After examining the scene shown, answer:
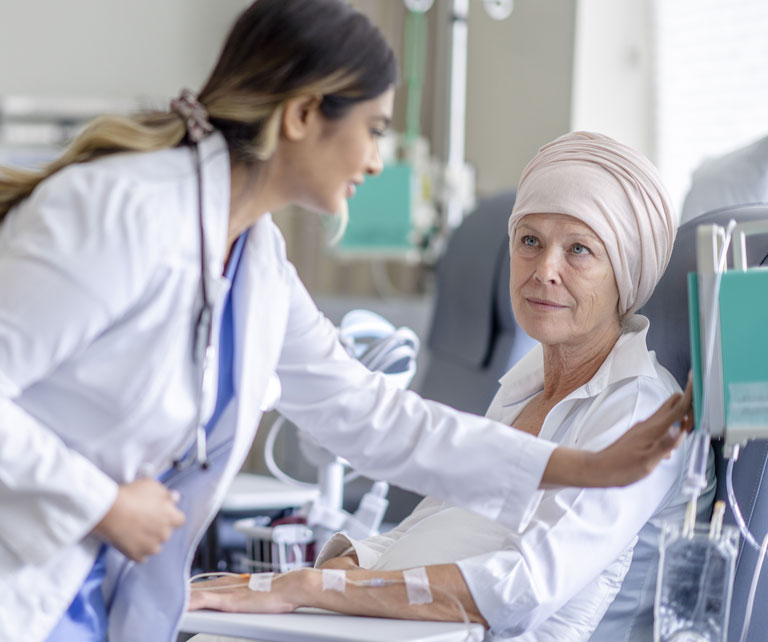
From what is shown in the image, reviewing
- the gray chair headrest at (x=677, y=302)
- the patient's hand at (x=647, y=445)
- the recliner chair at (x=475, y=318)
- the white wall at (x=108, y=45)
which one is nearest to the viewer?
the patient's hand at (x=647, y=445)

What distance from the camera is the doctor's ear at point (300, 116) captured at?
105 centimetres

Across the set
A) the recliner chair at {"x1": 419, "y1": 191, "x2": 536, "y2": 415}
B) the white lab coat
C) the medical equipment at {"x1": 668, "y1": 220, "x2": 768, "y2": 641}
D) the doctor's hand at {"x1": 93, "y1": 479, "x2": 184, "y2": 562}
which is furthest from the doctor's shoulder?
the recliner chair at {"x1": 419, "y1": 191, "x2": 536, "y2": 415}

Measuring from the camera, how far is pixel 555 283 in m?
1.50

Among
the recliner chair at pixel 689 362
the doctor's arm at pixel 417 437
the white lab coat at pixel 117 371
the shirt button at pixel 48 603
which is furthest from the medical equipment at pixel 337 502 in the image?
the shirt button at pixel 48 603

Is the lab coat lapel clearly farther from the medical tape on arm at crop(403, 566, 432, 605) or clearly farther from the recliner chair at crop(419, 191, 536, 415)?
the recliner chair at crop(419, 191, 536, 415)

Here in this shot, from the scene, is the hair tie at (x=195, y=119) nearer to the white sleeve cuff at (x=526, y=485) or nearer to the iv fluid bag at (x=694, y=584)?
the white sleeve cuff at (x=526, y=485)

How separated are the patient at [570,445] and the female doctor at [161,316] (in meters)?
0.14

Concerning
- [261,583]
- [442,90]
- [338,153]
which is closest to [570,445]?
[261,583]

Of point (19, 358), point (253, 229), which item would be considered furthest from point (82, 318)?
point (253, 229)

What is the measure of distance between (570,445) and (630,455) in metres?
0.25

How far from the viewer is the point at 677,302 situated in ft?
5.24

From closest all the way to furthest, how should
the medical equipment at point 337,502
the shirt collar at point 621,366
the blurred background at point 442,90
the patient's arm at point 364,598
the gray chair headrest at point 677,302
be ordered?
the patient's arm at point 364,598 < the shirt collar at point 621,366 < the gray chair headrest at point 677,302 < the medical equipment at point 337,502 < the blurred background at point 442,90

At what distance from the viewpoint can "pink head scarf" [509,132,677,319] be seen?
1463mm

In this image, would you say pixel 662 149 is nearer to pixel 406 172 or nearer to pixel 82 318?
pixel 406 172
